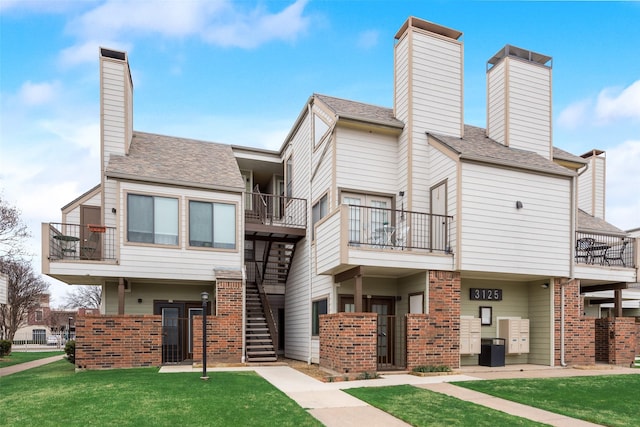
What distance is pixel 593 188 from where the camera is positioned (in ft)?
65.3

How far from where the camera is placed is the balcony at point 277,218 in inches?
613

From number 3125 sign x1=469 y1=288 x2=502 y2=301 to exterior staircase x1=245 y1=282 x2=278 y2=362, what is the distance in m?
6.06

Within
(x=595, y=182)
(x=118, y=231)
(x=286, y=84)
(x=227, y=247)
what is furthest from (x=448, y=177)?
(x=595, y=182)

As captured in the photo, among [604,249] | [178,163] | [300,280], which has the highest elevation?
[178,163]

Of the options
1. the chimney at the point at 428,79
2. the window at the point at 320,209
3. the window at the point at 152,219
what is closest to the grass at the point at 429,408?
the window at the point at 320,209

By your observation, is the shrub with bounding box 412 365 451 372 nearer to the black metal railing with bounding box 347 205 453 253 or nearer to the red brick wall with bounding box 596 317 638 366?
the black metal railing with bounding box 347 205 453 253

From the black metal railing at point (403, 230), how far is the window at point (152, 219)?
215 inches

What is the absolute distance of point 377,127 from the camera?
13547 mm

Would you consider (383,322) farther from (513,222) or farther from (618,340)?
(618,340)

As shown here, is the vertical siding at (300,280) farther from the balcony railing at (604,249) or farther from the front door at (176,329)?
the balcony railing at (604,249)

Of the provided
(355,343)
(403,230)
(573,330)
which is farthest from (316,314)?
(573,330)

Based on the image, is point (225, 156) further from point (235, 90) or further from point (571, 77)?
point (571, 77)

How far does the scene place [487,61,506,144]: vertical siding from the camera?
15.1 metres

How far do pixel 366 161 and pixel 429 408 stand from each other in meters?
7.74
